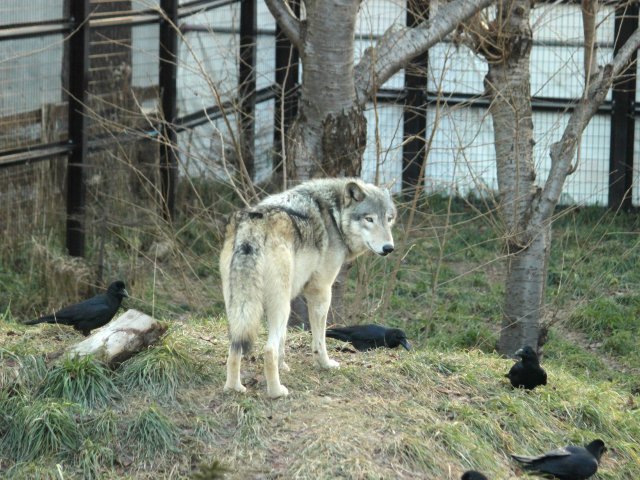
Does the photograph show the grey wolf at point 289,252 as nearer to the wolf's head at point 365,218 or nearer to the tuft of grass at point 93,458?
the wolf's head at point 365,218

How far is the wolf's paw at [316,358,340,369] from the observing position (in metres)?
7.71

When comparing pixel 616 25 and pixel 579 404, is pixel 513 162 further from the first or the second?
pixel 616 25

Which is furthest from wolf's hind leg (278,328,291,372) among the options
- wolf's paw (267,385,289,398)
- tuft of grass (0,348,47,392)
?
tuft of grass (0,348,47,392)

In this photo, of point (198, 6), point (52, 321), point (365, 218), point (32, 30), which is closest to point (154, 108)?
point (198, 6)

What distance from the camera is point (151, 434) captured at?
670 centimetres

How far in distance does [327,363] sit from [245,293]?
1357 millimetres

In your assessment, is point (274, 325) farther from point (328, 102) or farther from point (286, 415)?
point (328, 102)

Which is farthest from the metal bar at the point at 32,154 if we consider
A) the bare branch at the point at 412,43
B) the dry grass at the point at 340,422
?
the bare branch at the point at 412,43

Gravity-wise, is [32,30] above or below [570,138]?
above

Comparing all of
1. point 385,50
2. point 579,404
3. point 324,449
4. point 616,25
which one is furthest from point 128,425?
point 616,25

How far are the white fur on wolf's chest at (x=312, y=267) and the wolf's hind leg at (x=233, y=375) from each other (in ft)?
1.89

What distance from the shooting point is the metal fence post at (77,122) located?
1188cm

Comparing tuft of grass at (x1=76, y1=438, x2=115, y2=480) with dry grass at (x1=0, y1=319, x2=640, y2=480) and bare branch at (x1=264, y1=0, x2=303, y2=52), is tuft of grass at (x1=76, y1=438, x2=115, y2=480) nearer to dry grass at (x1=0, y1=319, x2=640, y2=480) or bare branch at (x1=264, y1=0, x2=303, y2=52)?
dry grass at (x1=0, y1=319, x2=640, y2=480)

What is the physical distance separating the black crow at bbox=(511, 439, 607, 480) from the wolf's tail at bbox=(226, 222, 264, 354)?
189 centimetres
